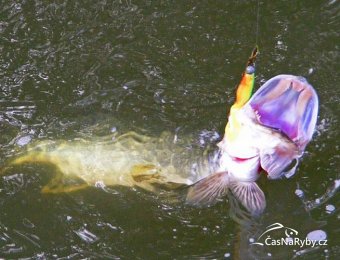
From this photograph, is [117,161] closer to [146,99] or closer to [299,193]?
[146,99]

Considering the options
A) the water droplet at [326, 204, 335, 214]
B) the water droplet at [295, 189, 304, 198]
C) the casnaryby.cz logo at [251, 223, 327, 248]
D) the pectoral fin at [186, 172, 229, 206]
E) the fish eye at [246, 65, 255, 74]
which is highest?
the fish eye at [246, 65, 255, 74]

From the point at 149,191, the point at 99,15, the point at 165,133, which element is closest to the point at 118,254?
the point at 149,191

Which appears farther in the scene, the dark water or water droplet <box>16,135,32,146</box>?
water droplet <box>16,135,32,146</box>

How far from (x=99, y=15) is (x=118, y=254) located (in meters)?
2.35

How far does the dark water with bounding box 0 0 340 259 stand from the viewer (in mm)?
3236

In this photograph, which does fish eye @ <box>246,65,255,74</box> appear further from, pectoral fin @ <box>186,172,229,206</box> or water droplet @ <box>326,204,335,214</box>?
water droplet @ <box>326,204,335,214</box>

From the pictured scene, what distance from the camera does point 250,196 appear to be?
3182mm

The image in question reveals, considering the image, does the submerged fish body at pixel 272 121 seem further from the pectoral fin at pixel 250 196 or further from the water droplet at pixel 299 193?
the water droplet at pixel 299 193

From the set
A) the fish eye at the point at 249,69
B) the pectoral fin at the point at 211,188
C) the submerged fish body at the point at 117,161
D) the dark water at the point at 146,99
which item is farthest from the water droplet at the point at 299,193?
the fish eye at the point at 249,69

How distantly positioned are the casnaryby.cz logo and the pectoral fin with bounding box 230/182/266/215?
14 cm

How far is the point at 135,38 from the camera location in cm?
450

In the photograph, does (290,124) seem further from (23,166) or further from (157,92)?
(23,166)

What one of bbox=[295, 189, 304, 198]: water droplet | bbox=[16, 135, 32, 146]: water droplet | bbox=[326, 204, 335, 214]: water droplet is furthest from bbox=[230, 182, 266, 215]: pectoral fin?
bbox=[16, 135, 32, 146]: water droplet

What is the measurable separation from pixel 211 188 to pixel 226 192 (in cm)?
14
